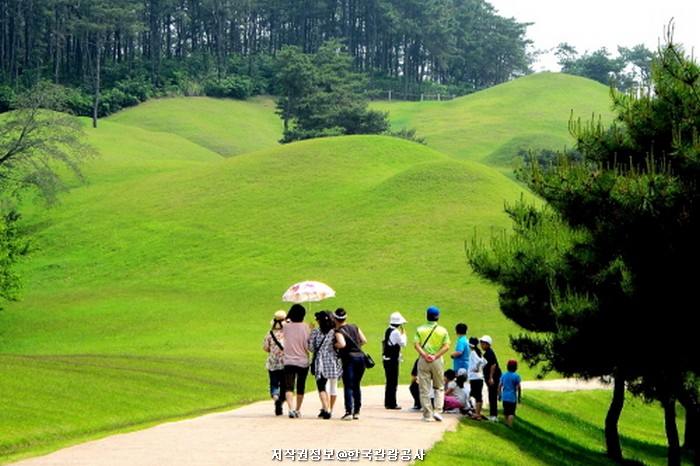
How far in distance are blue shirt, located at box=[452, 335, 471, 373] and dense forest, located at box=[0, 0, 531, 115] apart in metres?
106

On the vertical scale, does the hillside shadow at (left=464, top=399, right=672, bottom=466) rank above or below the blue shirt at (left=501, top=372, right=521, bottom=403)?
below

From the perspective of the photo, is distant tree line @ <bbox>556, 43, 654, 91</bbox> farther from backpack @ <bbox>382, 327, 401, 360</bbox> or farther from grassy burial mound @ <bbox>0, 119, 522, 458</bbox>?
backpack @ <bbox>382, 327, 401, 360</bbox>

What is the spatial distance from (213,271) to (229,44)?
106097mm

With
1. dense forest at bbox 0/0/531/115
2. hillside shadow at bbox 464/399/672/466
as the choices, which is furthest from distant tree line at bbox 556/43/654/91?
hillside shadow at bbox 464/399/672/466

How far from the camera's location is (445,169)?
265 ft

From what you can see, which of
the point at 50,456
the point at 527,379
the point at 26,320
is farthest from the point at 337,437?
the point at 26,320

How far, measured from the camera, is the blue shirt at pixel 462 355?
928 inches

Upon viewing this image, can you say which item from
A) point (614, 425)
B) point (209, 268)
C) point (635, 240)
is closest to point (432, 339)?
point (635, 240)

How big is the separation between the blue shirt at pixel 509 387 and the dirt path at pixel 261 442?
1.55 m

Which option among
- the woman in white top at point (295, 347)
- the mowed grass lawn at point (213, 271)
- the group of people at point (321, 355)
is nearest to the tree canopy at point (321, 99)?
the mowed grass lawn at point (213, 271)

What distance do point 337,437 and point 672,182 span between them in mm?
7820

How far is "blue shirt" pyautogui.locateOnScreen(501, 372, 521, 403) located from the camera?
24844mm

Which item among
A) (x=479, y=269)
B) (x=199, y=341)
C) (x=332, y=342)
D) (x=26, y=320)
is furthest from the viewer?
(x=26, y=320)

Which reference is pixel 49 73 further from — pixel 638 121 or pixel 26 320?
pixel 638 121
